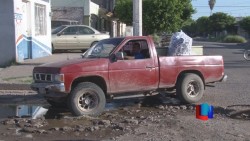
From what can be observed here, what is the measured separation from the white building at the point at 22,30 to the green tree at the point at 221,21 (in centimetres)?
8255

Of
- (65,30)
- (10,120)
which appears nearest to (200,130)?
(10,120)

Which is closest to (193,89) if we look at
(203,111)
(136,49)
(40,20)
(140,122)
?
(136,49)

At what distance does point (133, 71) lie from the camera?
35.3ft

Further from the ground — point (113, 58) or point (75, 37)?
point (75, 37)

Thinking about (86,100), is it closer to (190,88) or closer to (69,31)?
(190,88)

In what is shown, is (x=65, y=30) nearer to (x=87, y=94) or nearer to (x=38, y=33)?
(x=38, y=33)

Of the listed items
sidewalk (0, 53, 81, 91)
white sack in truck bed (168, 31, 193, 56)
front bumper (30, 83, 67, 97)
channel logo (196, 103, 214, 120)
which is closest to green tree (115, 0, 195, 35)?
sidewalk (0, 53, 81, 91)

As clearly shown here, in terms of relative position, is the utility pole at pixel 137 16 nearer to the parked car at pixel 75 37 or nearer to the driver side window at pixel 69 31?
the parked car at pixel 75 37

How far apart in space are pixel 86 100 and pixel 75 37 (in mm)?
18303

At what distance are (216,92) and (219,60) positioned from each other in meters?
1.83

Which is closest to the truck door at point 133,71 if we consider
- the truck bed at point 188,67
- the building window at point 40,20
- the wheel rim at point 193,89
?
the truck bed at point 188,67

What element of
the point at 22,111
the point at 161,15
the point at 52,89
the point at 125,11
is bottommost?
the point at 22,111

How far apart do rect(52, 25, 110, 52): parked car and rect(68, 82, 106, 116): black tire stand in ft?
59.1

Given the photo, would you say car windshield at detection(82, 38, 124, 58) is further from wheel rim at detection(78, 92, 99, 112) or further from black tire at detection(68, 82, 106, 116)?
wheel rim at detection(78, 92, 99, 112)
